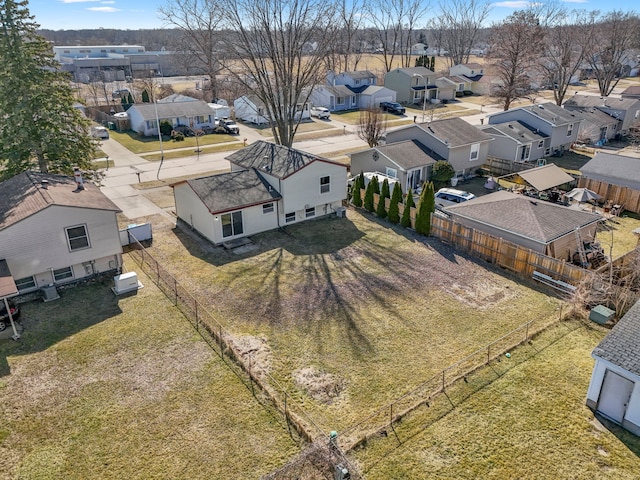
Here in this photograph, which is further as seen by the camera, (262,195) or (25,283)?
(262,195)

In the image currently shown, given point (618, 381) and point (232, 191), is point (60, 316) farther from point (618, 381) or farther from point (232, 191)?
point (618, 381)

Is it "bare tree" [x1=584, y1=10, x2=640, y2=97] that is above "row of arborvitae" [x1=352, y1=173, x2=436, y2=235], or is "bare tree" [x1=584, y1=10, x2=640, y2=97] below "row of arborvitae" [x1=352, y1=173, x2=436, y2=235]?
above

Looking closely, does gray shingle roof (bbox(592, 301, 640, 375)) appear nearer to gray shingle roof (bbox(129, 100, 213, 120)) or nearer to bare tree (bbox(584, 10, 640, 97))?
gray shingle roof (bbox(129, 100, 213, 120))

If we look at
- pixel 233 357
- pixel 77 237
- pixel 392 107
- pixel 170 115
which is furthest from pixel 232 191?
pixel 392 107

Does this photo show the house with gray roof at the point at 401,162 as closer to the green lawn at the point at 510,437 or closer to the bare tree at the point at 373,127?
the bare tree at the point at 373,127

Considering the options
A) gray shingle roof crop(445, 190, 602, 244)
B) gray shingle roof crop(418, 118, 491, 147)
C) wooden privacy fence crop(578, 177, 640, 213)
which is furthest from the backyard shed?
gray shingle roof crop(445, 190, 602, 244)

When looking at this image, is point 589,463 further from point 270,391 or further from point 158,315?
point 158,315

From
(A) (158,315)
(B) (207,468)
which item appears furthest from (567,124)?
(B) (207,468)
